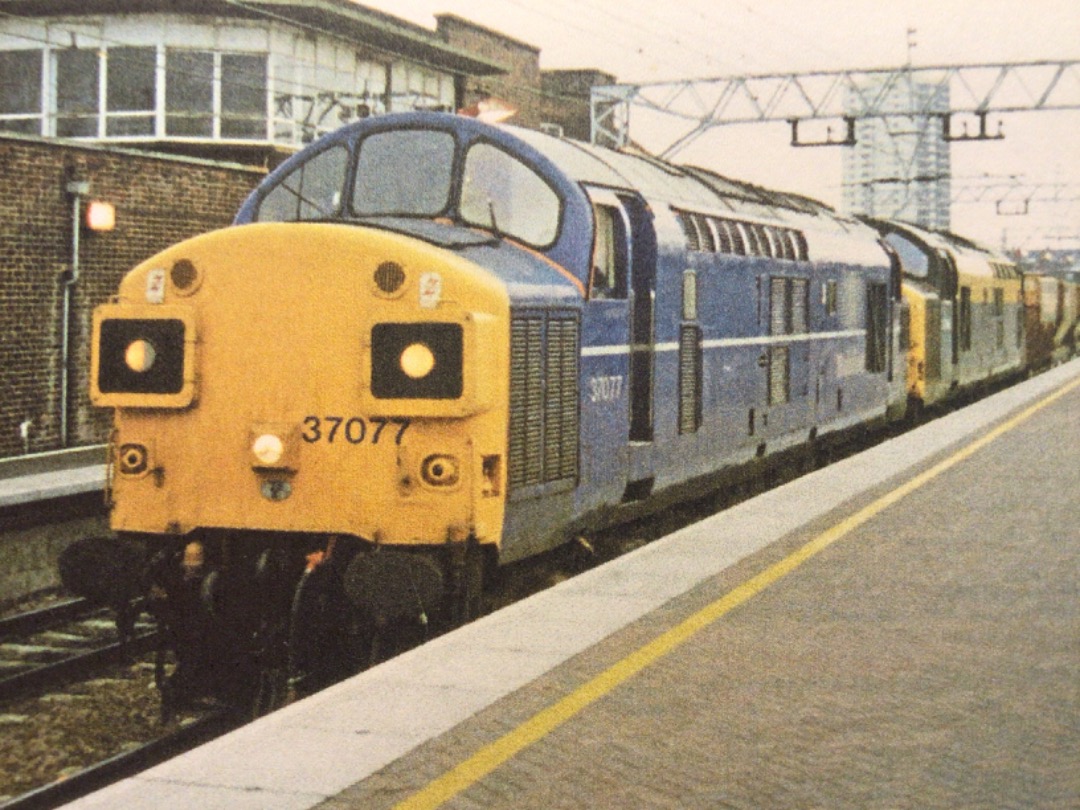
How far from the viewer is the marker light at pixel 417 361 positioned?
7383 mm

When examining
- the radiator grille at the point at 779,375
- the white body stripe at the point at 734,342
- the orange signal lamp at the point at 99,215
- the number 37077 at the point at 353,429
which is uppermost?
the orange signal lamp at the point at 99,215

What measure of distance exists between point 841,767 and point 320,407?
3377 mm

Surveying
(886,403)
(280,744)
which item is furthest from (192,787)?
(886,403)

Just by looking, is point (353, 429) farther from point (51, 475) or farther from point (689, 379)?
point (51, 475)

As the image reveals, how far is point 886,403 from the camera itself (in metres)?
20.3

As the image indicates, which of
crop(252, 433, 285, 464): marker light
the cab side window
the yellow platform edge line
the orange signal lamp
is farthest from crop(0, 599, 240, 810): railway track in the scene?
the orange signal lamp

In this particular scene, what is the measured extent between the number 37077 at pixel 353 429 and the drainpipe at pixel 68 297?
1255 centimetres

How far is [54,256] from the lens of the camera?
19250 mm

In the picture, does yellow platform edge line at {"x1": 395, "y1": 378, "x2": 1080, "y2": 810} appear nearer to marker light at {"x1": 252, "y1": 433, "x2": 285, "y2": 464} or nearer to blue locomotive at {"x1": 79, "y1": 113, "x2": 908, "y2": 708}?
blue locomotive at {"x1": 79, "y1": 113, "x2": 908, "y2": 708}

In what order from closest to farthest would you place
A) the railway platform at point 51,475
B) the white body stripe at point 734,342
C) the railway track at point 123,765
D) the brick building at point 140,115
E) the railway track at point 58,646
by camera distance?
1. the railway track at point 123,765
2. the railway track at point 58,646
3. the white body stripe at point 734,342
4. the railway platform at point 51,475
5. the brick building at point 140,115

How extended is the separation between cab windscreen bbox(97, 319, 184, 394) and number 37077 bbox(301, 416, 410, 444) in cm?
73

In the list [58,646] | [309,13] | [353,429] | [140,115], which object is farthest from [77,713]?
[309,13]

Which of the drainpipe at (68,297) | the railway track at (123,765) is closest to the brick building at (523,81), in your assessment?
the drainpipe at (68,297)

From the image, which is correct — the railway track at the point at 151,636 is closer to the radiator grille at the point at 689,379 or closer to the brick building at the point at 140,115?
the radiator grille at the point at 689,379
